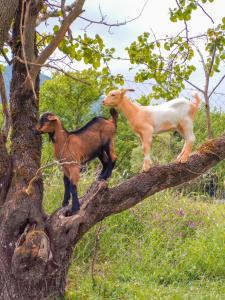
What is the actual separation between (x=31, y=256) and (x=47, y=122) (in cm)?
102

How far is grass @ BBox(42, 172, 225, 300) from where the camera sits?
5.14 metres

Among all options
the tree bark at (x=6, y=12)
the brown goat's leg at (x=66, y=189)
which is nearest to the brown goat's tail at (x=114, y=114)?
the brown goat's leg at (x=66, y=189)

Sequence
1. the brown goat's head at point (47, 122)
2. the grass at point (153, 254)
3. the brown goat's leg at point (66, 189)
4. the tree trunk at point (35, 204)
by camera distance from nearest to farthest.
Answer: the brown goat's head at point (47, 122)
the brown goat's leg at point (66, 189)
the tree trunk at point (35, 204)
the grass at point (153, 254)

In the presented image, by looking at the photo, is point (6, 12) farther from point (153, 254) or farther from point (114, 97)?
point (153, 254)

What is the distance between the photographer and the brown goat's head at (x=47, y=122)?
3.62m

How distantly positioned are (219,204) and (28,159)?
4.73 meters

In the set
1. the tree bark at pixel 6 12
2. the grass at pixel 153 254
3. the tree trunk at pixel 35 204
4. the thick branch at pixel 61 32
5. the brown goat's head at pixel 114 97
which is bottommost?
the grass at pixel 153 254

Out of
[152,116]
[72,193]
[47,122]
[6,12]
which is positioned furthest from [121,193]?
[6,12]

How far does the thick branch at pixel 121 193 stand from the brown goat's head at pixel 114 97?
0.69 m

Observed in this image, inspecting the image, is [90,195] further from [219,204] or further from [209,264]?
[219,204]

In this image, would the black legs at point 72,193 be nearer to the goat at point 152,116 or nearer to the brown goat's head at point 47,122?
the brown goat's head at point 47,122

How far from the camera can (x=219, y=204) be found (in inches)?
326

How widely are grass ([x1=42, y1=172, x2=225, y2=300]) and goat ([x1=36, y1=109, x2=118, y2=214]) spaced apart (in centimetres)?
121

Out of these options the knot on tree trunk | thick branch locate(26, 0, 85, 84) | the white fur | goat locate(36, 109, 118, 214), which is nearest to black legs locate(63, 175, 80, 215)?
goat locate(36, 109, 118, 214)
